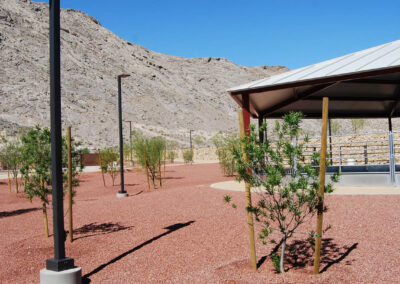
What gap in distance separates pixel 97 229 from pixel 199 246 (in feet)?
9.59

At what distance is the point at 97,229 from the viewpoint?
8766 mm

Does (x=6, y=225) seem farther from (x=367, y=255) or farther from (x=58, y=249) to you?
(x=367, y=255)

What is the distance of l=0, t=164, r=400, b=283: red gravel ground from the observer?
5391 millimetres

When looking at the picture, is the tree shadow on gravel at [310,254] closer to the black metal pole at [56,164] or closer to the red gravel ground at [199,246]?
the red gravel ground at [199,246]

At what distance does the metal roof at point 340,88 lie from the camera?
10.6 meters

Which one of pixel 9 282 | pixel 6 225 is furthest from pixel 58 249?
pixel 6 225

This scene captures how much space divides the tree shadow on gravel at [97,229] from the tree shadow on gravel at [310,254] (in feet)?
11.8

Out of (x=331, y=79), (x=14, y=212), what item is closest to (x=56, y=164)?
(x=331, y=79)

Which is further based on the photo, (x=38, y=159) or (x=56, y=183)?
(x=38, y=159)

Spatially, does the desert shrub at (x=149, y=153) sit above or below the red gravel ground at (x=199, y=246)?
above

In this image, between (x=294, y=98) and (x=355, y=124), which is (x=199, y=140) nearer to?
(x=355, y=124)

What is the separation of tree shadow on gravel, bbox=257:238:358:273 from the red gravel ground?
1 centimetres

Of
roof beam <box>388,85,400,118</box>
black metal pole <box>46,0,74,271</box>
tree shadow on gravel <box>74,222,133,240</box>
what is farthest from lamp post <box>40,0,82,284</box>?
roof beam <box>388,85,400,118</box>

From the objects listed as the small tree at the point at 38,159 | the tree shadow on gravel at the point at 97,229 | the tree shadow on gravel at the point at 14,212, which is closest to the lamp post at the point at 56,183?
the tree shadow on gravel at the point at 97,229
